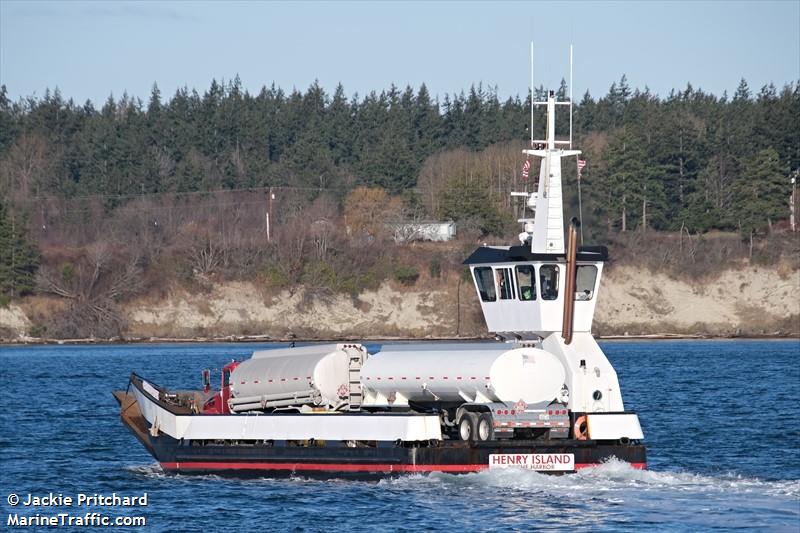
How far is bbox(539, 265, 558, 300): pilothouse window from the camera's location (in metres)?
38.9

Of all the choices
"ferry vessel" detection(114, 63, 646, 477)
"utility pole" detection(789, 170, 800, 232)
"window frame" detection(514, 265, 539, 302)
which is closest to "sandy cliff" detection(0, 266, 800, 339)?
"utility pole" detection(789, 170, 800, 232)

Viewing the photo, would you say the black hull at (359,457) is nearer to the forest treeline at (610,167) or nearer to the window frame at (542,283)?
the window frame at (542,283)

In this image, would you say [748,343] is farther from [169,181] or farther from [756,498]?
[756,498]

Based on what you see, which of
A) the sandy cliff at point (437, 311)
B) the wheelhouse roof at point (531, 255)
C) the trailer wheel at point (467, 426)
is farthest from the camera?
the sandy cliff at point (437, 311)

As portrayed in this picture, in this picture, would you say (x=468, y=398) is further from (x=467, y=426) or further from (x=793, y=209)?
(x=793, y=209)

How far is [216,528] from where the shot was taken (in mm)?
33438

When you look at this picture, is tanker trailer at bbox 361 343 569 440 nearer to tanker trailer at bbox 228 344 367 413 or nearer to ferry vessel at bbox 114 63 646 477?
ferry vessel at bbox 114 63 646 477

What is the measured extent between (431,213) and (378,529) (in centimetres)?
13097

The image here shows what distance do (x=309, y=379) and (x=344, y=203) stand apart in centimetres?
13399

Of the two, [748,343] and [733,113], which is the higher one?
[733,113]

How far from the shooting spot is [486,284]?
40375 millimetres

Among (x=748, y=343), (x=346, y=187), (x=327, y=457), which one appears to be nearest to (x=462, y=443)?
(x=327, y=457)

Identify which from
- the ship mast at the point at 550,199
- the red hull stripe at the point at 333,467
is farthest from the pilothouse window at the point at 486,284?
the red hull stripe at the point at 333,467

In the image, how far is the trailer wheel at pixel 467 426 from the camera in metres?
36.8
